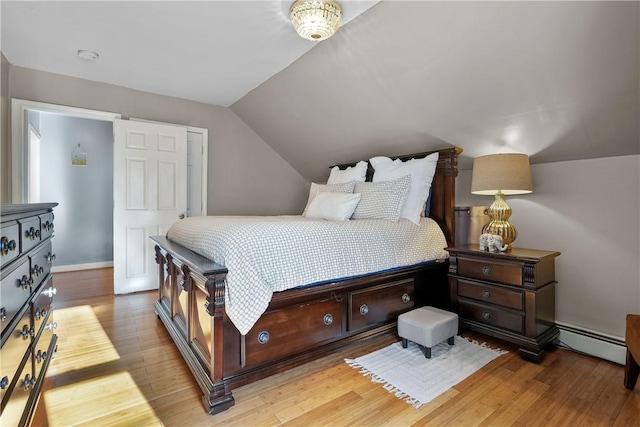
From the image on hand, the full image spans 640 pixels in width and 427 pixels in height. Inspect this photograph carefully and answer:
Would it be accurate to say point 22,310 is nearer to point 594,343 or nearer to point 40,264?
point 40,264

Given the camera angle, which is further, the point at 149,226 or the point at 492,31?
the point at 149,226

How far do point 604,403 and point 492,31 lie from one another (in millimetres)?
2168

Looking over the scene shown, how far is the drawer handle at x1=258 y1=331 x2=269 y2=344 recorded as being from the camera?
69.1 inches

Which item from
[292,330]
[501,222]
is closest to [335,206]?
[292,330]

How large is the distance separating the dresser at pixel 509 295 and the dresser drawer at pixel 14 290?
2.57 m

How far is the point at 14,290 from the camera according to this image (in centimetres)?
117

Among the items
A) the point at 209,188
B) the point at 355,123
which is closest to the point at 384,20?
the point at 355,123

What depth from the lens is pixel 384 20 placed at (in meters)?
2.26

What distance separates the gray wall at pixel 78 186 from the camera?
4750 mm

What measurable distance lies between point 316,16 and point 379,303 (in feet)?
6.56

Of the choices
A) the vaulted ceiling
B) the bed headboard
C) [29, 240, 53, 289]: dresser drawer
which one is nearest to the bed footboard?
the bed headboard

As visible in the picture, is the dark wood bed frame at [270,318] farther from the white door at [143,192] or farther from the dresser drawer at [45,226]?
the white door at [143,192]

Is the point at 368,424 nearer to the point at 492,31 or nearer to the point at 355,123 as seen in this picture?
the point at 492,31

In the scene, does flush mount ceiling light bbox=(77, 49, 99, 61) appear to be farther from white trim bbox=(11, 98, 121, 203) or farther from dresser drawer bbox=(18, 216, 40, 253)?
dresser drawer bbox=(18, 216, 40, 253)
